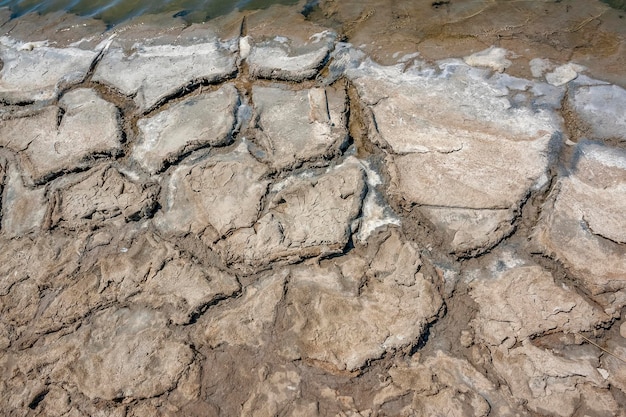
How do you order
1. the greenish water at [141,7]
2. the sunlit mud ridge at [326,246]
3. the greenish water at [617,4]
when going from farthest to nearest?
the greenish water at [141,7], the greenish water at [617,4], the sunlit mud ridge at [326,246]

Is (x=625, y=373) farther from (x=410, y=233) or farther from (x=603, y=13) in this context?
(x=603, y=13)

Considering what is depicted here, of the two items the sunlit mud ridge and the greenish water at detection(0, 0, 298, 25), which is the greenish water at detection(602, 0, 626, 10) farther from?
the greenish water at detection(0, 0, 298, 25)

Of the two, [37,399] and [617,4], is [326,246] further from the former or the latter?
[617,4]

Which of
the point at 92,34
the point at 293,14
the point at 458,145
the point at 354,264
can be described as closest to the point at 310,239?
the point at 354,264

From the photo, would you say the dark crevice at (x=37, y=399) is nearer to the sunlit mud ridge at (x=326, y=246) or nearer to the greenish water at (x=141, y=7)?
the sunlit mud ridge at (x=326, y=246)

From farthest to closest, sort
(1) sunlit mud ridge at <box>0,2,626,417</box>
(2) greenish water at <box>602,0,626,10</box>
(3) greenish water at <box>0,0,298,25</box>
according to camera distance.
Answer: (3) greenish water at <box>0,0,298,25</box> → (2) greenish water at <box>602,0,626,10</box> → (1) sunlit mud ridge at <box>0,2,626,417</box>

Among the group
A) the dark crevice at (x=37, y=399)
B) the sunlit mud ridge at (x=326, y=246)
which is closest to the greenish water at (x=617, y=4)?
the sunlit mud ridge at (x=326, y=246)

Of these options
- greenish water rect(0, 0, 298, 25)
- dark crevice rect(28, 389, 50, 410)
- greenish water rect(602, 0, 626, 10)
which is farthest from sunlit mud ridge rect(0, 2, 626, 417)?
greenish water rect(0, 0, 298, 25)
